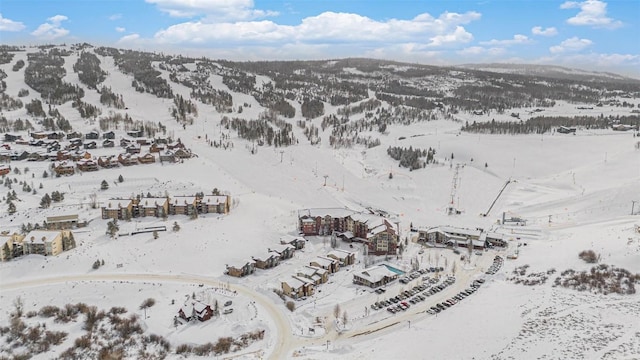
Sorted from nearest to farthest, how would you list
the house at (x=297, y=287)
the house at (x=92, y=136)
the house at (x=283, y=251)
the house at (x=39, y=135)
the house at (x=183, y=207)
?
the house at (x=297, y=287) → the house at (x=283, y=251) → the house at (x=183, y=207) → the house at (x=39, y=135) → the house at (x=92, y=136)

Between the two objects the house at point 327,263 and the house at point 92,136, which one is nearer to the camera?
the house at point 327,263

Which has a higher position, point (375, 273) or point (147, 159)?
point (147, 159)

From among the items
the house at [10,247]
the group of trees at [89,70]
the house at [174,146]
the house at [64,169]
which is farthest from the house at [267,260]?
the group of trees at [89,70]

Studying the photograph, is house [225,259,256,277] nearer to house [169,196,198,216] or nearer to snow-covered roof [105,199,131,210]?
house [169,196,198,216]

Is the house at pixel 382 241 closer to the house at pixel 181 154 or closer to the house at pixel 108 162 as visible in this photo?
the house at pixel 181 154

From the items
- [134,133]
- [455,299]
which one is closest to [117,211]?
[455,299]

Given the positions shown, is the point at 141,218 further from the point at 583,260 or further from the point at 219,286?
the point at 583,260

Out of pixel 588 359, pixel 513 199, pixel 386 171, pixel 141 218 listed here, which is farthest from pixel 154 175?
pixel 588 359

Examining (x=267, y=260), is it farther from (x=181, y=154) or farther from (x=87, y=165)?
(x=87, y=165)
